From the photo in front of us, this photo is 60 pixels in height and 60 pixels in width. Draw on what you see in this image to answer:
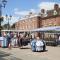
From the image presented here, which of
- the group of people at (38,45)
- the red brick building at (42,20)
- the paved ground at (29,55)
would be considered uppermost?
the red brick building at (42,20)

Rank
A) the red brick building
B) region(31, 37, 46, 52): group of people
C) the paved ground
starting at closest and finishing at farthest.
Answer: the paved ground → region(31, 37, 46, 52): group of people → the red brick building

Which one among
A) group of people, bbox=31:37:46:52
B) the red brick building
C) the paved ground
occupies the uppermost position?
the red brick building

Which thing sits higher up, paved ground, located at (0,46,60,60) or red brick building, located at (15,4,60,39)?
red brick building, located at (15,4,60,39)

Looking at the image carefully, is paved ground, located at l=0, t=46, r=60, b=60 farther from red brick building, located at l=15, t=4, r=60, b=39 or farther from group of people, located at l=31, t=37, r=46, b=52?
red brick building, located at l=15, t=4, r=60, b=39

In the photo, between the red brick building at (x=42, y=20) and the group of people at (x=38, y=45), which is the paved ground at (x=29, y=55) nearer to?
the group of people at (x=38, y=45)

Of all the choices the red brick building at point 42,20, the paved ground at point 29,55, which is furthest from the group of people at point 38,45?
the red brick building at point 42,20

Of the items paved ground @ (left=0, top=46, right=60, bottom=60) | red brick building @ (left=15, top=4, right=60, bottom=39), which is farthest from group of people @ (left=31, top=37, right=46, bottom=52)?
red brick building @ (left=15, top=4, right=60, bottom=39)

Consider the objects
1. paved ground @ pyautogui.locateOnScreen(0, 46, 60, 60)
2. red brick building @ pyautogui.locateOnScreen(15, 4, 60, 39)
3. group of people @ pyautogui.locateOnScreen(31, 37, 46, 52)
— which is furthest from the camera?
red brick building @ pyautogui.locateOnScreen(15, 4, 60, 39)

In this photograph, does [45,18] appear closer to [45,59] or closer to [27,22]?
[27,22]

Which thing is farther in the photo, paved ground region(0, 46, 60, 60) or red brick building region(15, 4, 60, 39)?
Result: red brick building region(15, 4, 60, 39)

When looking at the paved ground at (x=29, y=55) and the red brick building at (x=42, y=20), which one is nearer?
the paved ground at (x=29, y=55)

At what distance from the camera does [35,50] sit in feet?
80.2

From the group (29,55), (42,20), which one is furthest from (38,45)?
(42,20)

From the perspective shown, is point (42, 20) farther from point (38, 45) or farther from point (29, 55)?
point (29, 55)
